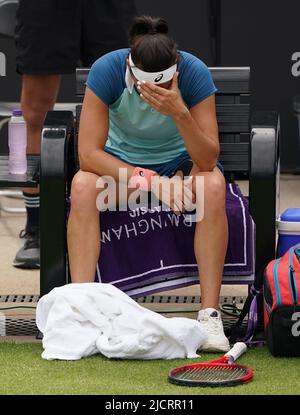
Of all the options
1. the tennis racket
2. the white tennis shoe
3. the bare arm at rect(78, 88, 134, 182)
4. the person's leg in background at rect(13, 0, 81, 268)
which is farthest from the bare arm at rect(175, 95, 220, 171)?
the person's leg in background at rect(13, 0, 81, 268)

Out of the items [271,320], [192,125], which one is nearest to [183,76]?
[192,125]

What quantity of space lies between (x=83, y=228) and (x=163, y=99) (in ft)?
1.98

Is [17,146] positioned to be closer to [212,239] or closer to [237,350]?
[212,239]

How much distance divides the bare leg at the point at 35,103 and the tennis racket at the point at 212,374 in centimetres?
215

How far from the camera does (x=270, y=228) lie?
5422 mm

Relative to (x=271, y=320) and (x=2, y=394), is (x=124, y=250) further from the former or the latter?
(x=2, y=394)

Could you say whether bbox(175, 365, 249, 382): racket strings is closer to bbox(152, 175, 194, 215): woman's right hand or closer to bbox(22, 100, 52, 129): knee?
bbox(152, 175, 194, 215): woman's right hand

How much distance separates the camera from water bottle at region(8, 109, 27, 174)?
5.62m

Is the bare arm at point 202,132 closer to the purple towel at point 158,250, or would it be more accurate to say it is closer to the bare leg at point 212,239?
the bare leg at point 212,239

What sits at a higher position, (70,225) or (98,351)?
(70,225)

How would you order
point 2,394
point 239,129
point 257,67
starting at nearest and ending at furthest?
point 2,394, point 239,129, point 257,67

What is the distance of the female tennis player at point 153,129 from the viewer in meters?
5.25

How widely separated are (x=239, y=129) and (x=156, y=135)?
0.44 meters

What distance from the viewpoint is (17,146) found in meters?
5.73
